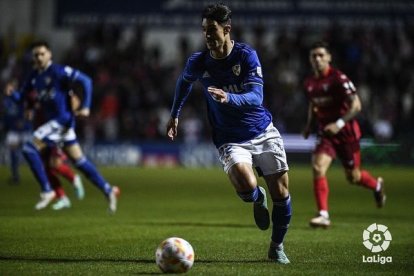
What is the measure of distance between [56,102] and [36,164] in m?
1.14

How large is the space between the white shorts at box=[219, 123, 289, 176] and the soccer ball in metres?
1.08

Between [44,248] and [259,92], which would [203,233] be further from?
[259,92]

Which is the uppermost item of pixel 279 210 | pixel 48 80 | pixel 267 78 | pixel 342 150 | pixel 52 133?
pixel 48 80

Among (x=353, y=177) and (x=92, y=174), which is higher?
(x=353, y=177)

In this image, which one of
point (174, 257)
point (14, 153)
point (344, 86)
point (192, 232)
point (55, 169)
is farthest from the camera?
point (14, 153)

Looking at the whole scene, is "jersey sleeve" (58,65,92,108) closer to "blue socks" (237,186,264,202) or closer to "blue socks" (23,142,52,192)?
"blue socks" (23,142,52,192)

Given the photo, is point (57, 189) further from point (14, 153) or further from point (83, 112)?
point (14, 153)

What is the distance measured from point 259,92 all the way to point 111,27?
21.1 metres

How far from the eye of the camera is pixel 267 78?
85.5ft

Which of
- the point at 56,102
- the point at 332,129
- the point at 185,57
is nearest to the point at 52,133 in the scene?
the point at 56,102

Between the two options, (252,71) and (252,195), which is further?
(252,195)

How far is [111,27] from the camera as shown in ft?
91.4

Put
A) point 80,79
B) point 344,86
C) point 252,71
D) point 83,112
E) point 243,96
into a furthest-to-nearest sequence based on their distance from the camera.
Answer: point 80,79
point 83,112
point 344,86
point 252,71
point 243,96

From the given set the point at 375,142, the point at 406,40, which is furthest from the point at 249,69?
the point at 406,40
